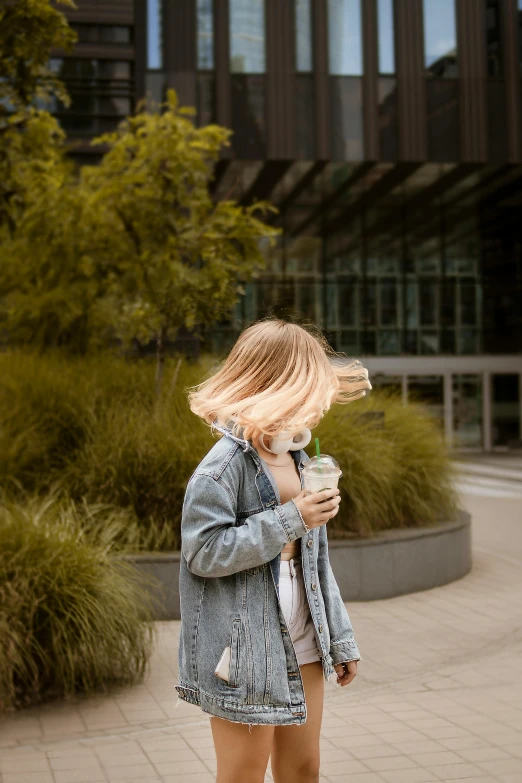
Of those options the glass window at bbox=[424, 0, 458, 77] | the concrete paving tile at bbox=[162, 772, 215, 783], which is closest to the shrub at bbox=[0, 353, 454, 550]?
the concrete paving tile at bbox=[162, 772, 215, 783]

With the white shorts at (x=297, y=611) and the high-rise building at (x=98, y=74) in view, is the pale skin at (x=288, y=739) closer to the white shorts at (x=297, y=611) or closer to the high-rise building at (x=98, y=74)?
the white shorts at (x=297, y=611)

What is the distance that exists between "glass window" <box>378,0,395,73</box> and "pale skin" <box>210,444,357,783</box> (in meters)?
24.1

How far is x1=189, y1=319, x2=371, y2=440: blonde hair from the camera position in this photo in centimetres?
266

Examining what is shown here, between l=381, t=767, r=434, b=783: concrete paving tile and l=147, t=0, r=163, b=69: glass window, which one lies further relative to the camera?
l=147, t=0, r=163, b=69: glass window

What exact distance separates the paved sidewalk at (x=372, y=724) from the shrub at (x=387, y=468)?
4.74 feet

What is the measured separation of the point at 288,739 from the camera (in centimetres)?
284

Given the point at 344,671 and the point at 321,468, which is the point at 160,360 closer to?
the point at 344,671

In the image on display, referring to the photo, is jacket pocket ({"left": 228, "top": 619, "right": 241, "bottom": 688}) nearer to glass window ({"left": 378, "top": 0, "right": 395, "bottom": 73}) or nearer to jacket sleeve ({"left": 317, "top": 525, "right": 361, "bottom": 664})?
jacket sleeve ({"left": 317, "top": 525, "right": 361, "bottom": 664})

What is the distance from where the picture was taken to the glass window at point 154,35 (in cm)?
2425

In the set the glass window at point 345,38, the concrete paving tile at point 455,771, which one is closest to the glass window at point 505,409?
the glass window at point 345,38

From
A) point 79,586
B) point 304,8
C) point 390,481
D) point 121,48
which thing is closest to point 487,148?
point 304,8

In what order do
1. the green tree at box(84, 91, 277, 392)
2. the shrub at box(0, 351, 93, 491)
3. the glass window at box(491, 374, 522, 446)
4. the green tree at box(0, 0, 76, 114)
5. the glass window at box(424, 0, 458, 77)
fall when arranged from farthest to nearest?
the glass window at box(491, 374, 522, 446) → the glass window at box(424, 0, 458, 77) → the green tree at box(84, 91, 277, 392) → the shrub at box(0, 351, 93, 491) → the green tree at box(0, 0, 76, 114)

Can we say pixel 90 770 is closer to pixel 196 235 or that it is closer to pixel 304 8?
pixel 196 235

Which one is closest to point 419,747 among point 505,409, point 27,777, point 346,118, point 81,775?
point 81,775
